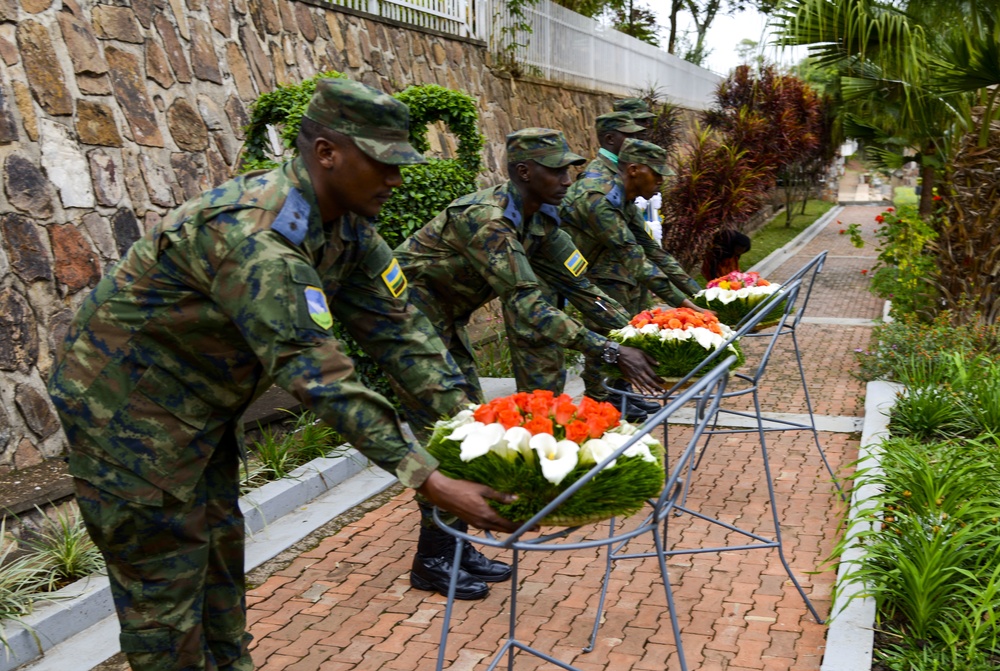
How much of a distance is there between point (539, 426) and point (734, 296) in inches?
140

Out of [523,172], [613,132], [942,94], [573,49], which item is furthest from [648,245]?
[573,49]

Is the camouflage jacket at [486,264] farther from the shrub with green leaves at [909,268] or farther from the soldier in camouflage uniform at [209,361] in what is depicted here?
the shrub with green leaves at [909,268]

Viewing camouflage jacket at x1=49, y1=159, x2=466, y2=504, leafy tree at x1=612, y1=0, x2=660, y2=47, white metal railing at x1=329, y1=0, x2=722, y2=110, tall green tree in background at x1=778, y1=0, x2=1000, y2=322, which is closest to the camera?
camouflage jacket at x1=49, y1=159, x2=466, y2=504

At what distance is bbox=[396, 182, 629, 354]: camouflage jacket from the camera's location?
188 inches

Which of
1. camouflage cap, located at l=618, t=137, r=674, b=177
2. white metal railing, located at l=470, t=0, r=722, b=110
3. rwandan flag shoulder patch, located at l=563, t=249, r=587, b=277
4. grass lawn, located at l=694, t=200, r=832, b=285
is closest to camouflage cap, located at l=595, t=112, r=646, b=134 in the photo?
camouflage cap, located at l=618, t=137, r=674, b=177

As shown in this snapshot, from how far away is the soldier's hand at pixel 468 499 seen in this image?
105 inches

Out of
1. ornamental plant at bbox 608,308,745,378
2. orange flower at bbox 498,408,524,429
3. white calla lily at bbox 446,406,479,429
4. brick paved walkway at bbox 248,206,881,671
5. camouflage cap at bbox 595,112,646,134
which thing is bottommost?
brick paved walkway at bbox 248,206,881,671

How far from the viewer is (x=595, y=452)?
275 centimetres

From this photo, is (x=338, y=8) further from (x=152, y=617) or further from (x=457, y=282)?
(x=152, y=617)

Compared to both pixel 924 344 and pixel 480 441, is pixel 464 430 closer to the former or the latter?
pixel 480 441

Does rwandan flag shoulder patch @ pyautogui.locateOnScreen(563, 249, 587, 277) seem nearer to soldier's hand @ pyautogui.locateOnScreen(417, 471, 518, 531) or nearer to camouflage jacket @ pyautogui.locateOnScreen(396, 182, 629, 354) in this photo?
camouflage jacket @ pyautogui.locateOnScreen(396, 182, 629, 354)

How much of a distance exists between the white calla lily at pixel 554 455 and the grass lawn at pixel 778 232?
41.8 feet

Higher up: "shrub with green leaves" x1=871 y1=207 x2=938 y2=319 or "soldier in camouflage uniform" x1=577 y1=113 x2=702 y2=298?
"soldier in camouflage uniform" x1=577 y1=113 x2=702 y2=298

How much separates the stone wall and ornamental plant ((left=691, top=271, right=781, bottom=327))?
4.11 metres
